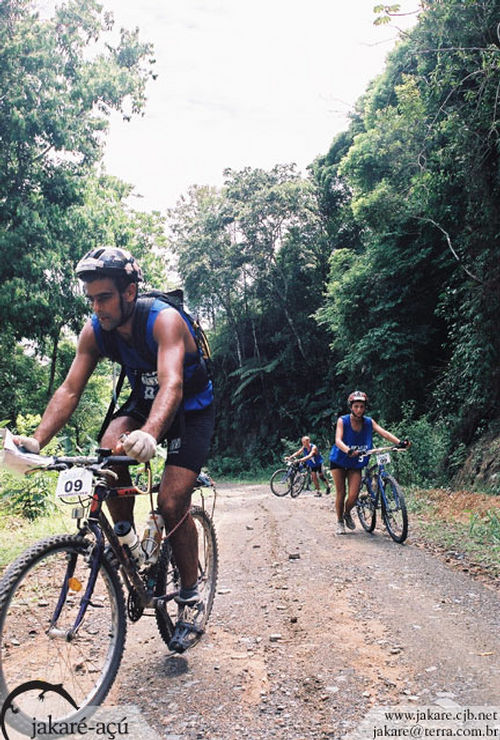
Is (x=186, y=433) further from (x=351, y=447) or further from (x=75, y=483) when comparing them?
(x=351, y=447)

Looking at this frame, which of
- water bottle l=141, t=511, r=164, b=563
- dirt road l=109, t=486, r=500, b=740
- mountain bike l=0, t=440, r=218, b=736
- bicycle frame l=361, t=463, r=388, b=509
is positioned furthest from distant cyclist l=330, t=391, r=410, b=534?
mountain bike l=0, t=440, r=218, b=736

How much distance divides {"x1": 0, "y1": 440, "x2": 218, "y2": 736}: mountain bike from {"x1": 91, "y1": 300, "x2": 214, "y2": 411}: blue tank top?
0.70 meters

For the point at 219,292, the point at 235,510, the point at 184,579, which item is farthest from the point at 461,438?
the point at 219,292

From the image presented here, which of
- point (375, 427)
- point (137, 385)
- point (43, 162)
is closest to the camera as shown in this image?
point (137, 385)

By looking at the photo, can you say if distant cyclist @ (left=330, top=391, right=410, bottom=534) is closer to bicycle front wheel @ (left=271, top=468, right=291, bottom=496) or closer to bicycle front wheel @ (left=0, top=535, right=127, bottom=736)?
bicycle front wheel @ (left=0, top=535, right=127, bottom=736)

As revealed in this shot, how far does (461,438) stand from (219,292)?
24.5m

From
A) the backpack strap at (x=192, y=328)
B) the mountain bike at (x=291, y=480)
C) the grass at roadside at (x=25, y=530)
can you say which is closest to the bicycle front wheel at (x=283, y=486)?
the mountain bike at (x=291, y=480)

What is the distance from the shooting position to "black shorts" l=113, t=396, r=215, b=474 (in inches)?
127

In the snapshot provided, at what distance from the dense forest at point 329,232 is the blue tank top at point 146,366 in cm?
715

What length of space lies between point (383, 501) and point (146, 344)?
528cm

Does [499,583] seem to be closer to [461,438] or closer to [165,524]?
[165,524]

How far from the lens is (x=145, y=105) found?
1992cm

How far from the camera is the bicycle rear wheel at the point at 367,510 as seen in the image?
7954 mm

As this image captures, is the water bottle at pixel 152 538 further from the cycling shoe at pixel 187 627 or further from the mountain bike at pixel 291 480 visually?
the mountain bike at pixel 291 480
